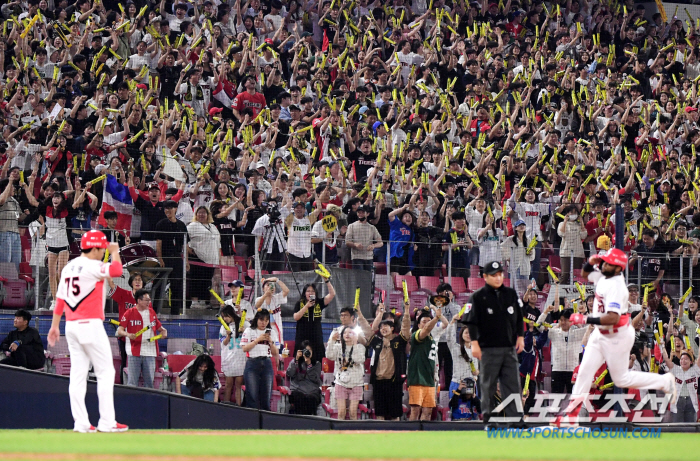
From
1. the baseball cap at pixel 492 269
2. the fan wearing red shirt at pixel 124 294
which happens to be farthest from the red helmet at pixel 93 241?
the fan wearing red shirt at pixel 124 294

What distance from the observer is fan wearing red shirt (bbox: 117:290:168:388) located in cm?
1347

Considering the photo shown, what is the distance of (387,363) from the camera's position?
14.5 meters

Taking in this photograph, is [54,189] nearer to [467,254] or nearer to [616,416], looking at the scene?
[467,254]

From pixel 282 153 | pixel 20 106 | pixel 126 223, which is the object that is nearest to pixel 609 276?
pixel 126 223

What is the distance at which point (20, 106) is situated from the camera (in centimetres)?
1691

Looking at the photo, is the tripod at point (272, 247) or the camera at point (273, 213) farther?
the camera at point (273, 213)

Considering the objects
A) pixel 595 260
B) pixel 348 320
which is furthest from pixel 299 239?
pixel 595 260

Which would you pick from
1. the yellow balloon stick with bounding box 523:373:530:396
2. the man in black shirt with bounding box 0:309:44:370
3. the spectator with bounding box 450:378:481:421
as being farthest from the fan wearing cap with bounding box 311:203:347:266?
the man in black shirt with bounding box 0:309:44:370

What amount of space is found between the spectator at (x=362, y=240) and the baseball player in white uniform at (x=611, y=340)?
17.0 ft

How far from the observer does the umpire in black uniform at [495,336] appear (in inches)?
372

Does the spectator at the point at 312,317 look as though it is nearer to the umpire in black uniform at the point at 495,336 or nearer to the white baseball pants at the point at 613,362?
the umpire in black uniform at the point at 495,336

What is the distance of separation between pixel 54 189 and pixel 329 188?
384cm

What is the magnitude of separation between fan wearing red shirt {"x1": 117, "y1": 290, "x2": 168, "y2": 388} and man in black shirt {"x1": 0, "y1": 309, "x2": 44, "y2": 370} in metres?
1.03

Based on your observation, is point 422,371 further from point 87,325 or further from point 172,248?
point 87,325
